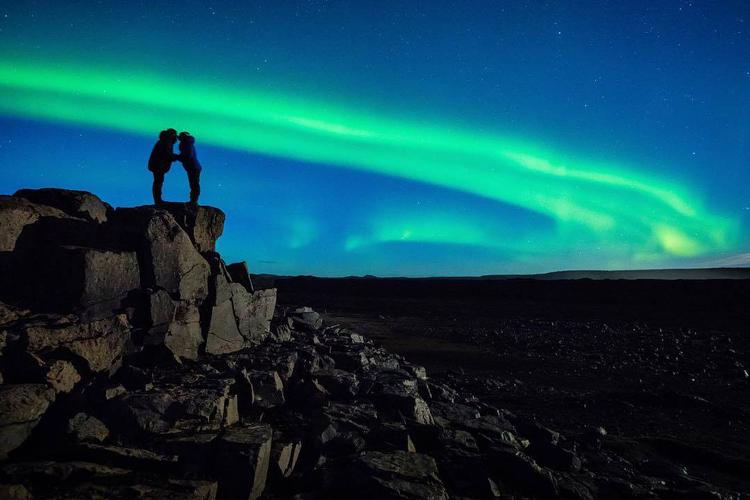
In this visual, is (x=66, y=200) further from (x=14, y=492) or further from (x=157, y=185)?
(x=14, y=492)

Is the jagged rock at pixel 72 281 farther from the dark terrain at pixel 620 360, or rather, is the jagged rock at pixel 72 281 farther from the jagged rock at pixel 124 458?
the dark terrain at pixel 620 360

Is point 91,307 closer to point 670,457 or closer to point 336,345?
point 336,345

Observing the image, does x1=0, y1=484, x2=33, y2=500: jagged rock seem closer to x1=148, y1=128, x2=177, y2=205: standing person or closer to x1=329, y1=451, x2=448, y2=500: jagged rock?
x1=329, y1=451, x2=448, y2=500: jagged rock

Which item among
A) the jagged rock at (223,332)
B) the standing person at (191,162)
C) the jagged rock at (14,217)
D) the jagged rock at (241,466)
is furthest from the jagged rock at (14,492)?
the standing person at (191,162)

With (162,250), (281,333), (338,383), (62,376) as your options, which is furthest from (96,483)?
(281,333)

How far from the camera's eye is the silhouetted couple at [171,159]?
9.43 m

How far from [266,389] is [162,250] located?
3.17m

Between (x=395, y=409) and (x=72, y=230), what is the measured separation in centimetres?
588

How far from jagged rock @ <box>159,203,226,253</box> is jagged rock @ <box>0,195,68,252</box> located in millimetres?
2261

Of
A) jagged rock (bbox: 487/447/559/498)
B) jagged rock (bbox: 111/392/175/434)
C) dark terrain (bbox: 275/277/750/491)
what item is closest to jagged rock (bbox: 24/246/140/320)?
jagged rock (bbox: 111/392/175/434)

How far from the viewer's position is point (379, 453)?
16.1 feet

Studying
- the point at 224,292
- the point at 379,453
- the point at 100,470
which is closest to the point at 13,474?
the point at 100,470

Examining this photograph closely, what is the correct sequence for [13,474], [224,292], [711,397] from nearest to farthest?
[13,474] < [224,292] < [711,397]

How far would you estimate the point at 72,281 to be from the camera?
6.16 metres
